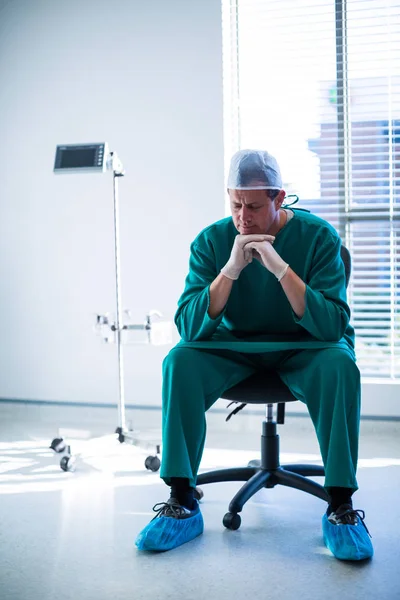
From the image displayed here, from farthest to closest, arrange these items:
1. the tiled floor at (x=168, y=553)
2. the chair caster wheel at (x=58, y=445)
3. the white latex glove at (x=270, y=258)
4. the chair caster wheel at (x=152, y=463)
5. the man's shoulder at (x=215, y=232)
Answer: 1. the chair caster wheel at (x=58, y=445)
2. the chair caster wheel at (x=152, y=463)
3. the man's shoulder at (x=215, y=232)
4. the white latex glove at (x=270, y=258)
5. the tiled floor at (x=168, y=553)

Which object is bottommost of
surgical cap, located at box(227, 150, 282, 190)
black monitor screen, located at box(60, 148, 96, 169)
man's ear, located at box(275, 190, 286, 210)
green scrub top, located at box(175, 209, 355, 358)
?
green scrub top, located at box(175, 209, 355, 358)

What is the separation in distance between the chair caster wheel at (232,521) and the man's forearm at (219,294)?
1.95 feet

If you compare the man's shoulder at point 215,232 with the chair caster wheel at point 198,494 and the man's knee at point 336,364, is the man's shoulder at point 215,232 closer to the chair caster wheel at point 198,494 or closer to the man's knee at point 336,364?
the man's knee at point 336,364

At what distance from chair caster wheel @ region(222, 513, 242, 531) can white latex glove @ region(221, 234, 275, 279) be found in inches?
28.0

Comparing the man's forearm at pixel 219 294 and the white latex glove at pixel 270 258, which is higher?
the white latex glove at pixel 270 258

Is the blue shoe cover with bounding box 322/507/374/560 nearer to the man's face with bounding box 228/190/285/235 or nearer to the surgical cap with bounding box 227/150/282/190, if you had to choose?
the man's face with bounding box 228/190/285/235

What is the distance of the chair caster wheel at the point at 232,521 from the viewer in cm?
219

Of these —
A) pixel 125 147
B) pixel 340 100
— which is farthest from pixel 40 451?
pixel 340 100

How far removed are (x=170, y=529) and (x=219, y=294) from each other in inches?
26.7

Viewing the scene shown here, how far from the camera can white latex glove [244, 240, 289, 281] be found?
6.97ft

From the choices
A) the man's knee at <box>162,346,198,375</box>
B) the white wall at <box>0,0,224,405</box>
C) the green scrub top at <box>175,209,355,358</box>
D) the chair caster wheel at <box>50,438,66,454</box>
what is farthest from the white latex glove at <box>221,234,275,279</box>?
the white wall at <box>0,0,224,405</box>

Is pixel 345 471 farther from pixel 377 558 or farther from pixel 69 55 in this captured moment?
pixel 69 55

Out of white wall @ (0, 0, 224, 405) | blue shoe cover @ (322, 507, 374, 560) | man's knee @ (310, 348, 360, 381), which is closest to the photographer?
blue shoe cover @ (322, 507, 374, 560)

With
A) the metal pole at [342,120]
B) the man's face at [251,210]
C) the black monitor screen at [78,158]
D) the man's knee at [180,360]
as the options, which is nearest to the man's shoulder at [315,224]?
the man's face at [251,210]
